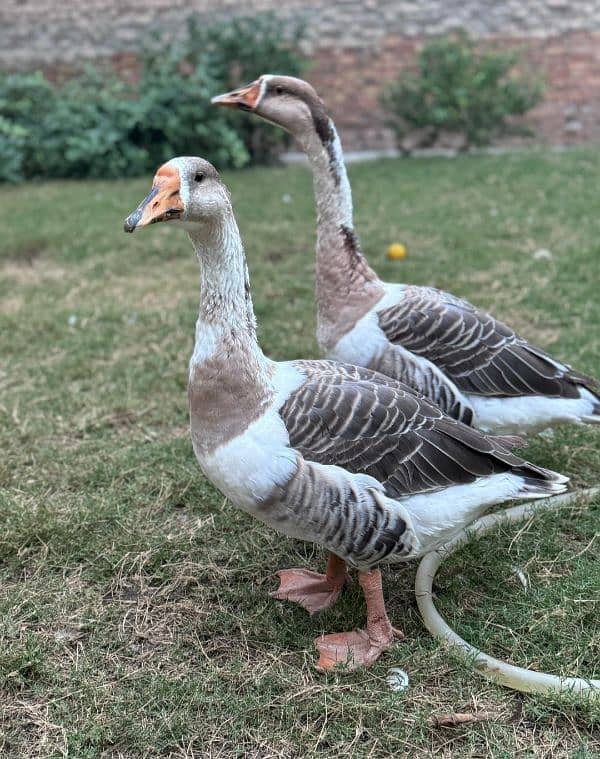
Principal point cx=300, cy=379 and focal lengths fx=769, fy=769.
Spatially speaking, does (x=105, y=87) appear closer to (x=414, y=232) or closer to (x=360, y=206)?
(x=360, y=206)

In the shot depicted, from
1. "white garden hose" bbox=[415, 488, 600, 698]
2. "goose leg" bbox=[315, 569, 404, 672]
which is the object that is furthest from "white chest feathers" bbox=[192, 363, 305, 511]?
"white garden hose" bbox=[415, 488, 600, 698]

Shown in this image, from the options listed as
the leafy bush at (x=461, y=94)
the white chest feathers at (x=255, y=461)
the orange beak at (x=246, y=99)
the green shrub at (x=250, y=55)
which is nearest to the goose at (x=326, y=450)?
the white chest feathers at (x=255, y=461)

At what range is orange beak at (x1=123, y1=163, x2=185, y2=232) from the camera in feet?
7.06

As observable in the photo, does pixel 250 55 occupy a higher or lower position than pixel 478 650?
higher

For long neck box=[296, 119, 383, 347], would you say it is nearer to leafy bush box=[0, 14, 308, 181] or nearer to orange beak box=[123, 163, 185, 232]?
orange beak box=[123, 163, 185, 232]

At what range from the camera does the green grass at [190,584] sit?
2.38m

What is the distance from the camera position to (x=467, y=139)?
10.9 meters

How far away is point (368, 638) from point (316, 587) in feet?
1.10

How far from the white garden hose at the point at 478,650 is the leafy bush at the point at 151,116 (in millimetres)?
7779

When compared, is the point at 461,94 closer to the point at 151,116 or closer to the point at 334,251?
the point at 151,116

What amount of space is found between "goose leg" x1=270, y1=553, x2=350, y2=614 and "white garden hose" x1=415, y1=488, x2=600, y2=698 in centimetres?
30

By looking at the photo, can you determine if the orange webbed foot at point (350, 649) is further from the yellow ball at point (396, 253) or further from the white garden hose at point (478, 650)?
the yellow ball at point (396, 253)

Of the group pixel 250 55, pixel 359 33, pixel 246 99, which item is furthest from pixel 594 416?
pixel 359 33

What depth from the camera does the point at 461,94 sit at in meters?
10.5
